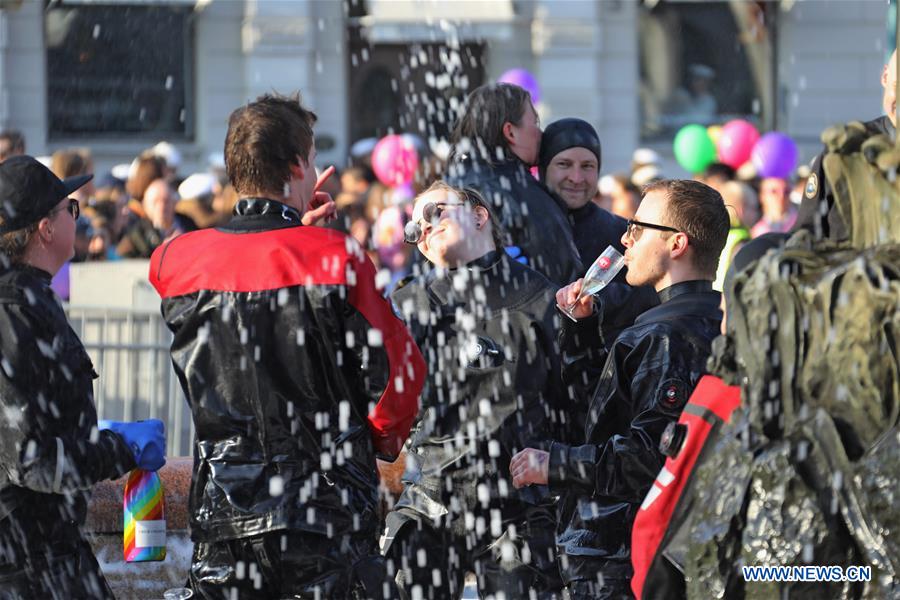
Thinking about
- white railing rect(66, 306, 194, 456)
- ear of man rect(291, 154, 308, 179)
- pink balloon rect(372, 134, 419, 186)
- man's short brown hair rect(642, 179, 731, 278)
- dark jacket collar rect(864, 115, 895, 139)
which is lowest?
white railing rect(66, 306, 194, 456)

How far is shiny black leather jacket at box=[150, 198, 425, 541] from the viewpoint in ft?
15.0

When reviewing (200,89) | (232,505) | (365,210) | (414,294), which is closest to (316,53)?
(200,89)

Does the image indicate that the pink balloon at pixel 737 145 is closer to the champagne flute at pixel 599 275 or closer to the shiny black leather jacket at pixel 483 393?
the shiny black leather jacket at pixel 483 393

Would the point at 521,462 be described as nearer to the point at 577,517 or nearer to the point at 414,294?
the point at 577,517

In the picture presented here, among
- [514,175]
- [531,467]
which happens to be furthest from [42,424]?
[514,175]

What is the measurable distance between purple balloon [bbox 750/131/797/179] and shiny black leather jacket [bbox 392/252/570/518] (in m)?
9.82

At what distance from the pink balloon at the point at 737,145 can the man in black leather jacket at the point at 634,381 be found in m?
10.8

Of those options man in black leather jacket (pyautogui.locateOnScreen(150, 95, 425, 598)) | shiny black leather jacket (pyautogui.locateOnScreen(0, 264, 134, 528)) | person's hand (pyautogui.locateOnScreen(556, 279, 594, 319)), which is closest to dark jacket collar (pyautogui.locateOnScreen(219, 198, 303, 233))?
man in black leather jacket (pyautogui.locateOnScreen(150, 95, 425, 598))

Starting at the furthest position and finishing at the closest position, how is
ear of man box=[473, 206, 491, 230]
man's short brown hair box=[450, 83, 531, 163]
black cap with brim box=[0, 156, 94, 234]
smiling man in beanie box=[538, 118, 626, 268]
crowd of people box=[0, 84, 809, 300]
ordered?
1. crowd of people box=[0, 84, 809, 300]
2. smiling man in beanie box=[538, 118, 626, 268]
3. man's short brown hair box=[450, 83, 531, 163]
4. ear of man box=[473, 206, 491, 230]
5. black cap with brim box=[0, 156, 94, 234]

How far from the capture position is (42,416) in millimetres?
4836

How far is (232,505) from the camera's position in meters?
4.61

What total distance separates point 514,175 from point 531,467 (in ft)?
6.16

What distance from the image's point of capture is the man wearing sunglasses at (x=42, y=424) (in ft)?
15.8

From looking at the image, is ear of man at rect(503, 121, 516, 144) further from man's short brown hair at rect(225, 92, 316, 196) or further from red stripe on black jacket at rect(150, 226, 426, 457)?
red stripe on black jacket at rect(150, 226, 426, 457)
